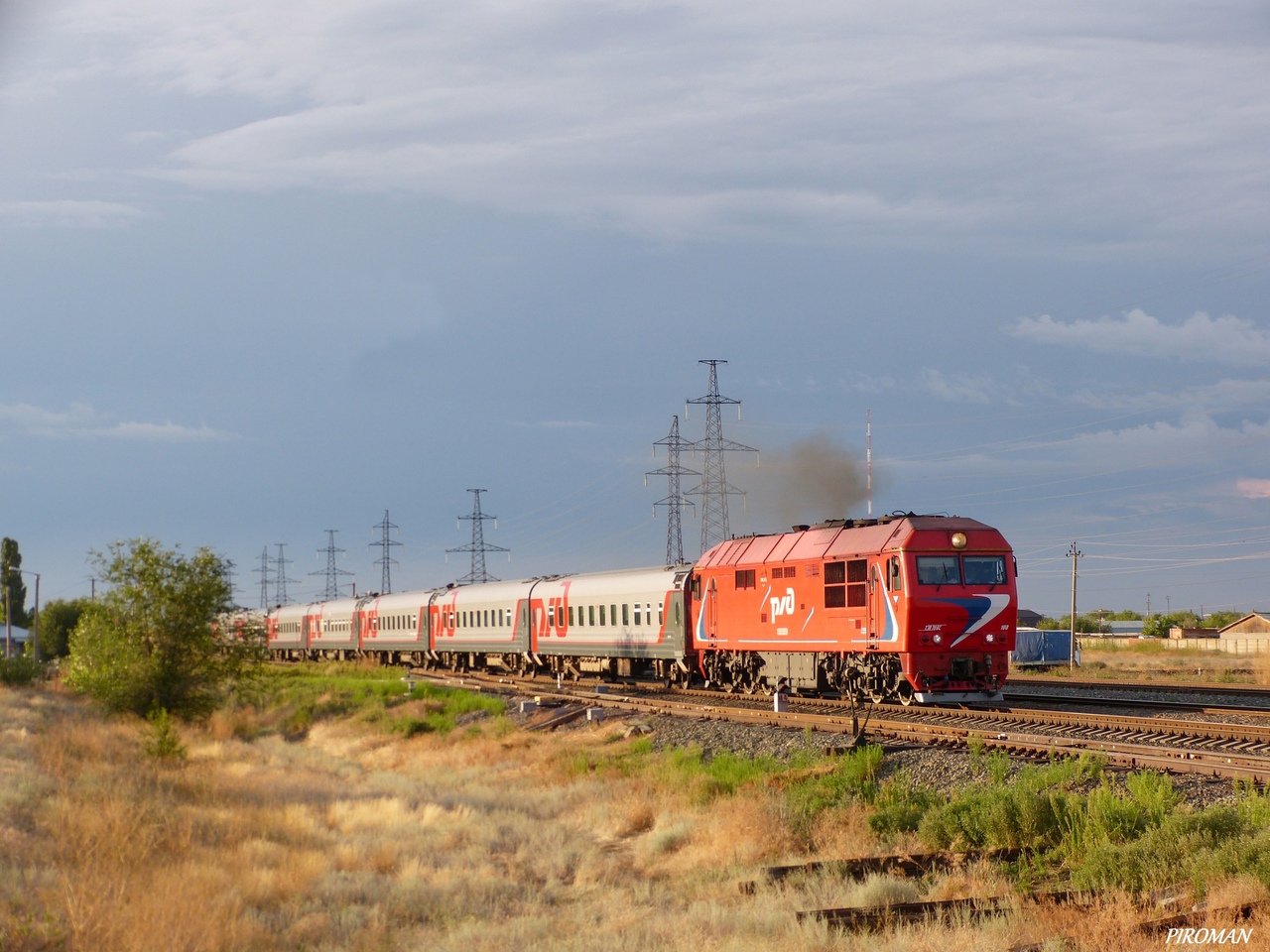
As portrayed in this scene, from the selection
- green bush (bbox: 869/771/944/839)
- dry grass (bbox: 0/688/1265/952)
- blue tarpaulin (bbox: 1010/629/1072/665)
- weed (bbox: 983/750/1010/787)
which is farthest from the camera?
blue tarpaulin (bbox: 1010/629/1072/665)

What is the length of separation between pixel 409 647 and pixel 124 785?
39.3 meters

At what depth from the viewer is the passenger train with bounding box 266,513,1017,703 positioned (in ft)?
79.5

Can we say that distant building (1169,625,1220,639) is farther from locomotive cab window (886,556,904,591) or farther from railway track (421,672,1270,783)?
locomotive cab window (886,556,904,591)

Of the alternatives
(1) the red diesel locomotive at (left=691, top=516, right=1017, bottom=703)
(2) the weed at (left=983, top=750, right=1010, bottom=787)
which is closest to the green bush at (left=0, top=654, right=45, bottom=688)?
(1) the red diesel locomotive at (left=691, top=516, right=1017, bottom=703)

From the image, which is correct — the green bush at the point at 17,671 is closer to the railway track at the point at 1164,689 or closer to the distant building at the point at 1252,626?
the railway track at the point at 1164,689

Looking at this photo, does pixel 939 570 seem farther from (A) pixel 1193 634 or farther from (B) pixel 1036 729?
(A) pixel 1193 634

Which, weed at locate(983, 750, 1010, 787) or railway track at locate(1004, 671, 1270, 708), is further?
railway track at locate(1004, 671, 1270, 708)

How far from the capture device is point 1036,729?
67.4 ft

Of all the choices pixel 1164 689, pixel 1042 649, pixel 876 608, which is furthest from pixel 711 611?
pixel 1042 649

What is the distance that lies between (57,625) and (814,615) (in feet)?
386

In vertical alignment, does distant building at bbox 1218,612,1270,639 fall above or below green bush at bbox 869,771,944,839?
below

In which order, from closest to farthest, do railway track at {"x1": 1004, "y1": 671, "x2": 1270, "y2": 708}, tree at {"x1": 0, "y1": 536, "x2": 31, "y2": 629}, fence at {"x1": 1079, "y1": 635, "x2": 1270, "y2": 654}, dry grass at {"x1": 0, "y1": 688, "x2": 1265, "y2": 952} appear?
1. dry grass at {"x1": 0, "y1": 688, "x2": 1265, "y2": 952}
2. railway track at {"x1": 1004, "y1": 671, "x2": 1270, "y2": 708}
3. fence at {"x1": 1079, "y1": 635, "x2": 1270, "y2": 654}
4. tree at {"x1": 0, "y1": 536, "x2": 31, "y2": 629}

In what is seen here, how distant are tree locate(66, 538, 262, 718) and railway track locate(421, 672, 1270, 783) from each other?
16248 millimetres

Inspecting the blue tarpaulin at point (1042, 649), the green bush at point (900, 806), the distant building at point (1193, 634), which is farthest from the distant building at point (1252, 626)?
the green bush at point (900, 806)
